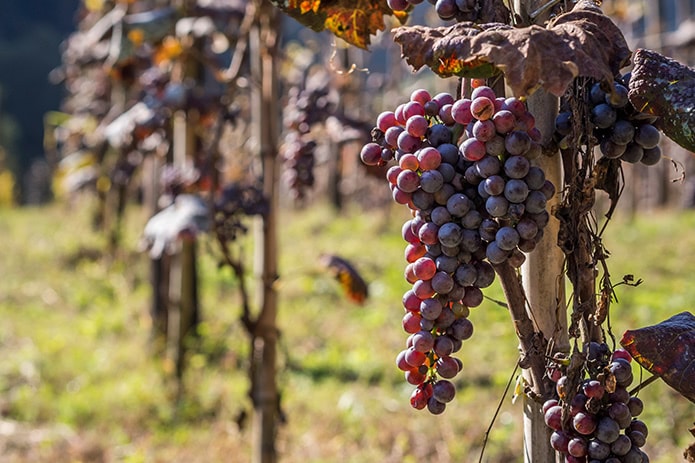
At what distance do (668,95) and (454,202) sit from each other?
29 centimetres

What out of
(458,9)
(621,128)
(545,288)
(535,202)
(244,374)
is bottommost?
(244,374)

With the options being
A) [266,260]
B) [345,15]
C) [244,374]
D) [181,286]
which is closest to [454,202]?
[345,15]

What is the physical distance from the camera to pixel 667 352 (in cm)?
99

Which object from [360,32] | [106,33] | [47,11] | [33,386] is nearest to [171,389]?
[33,386]

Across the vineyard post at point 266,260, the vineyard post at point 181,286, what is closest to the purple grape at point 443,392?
the vineyard post at point 266,260

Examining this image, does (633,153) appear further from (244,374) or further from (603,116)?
(244,374)

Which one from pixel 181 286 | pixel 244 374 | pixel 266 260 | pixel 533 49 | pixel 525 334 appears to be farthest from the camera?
pixel 244 374

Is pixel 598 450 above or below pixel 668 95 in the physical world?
below

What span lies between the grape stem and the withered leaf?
28 cm

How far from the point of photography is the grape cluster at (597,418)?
3.22ft

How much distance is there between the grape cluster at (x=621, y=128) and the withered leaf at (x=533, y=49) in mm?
42

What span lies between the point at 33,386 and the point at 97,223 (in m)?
5.92

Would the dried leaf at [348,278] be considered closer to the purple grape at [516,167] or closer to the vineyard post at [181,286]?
the purple grape at [516,167]

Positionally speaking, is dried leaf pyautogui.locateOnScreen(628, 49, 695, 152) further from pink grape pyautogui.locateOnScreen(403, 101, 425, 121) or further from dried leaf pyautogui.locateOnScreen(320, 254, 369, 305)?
dried leaf pyautogui.locateOnScreen(320, 254, 369, 305)
